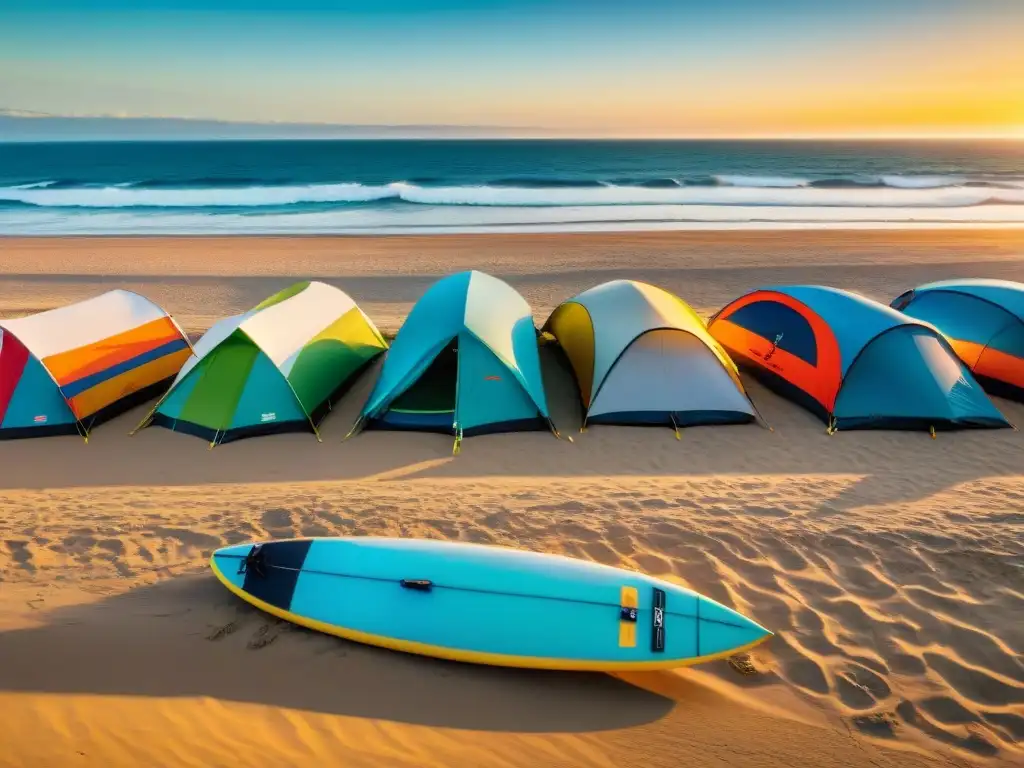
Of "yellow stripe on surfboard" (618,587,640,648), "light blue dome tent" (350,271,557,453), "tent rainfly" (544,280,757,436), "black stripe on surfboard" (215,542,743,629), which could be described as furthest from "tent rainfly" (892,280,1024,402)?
"yellow stripe on surfboard" (618,587,640,648)

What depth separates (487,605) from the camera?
15.4 feet

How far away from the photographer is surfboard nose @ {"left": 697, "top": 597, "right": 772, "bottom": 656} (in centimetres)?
446

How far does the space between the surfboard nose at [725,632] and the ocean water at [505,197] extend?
996 inches

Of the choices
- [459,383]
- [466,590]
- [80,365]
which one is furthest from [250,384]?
[466,590]

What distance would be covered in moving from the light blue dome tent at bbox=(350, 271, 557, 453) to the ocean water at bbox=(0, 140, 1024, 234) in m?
20.2

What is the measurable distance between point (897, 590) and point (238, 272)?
1782 cm

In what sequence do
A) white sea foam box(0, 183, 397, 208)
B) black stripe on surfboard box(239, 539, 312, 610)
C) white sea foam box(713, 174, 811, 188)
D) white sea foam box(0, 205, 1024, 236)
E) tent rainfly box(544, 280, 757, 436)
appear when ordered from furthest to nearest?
white sea foam box(713, 174, 811, 188), white sea foam box(0, 183, 397, 208), white sea foam box(0, 205, 1024, 236), tent rainfly box(544, 280, 757, 436), black stripe on surfboard box(239, 539, 312, 610)

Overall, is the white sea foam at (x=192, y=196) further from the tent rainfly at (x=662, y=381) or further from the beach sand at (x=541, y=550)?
the beach sand at (x=541, y=550)

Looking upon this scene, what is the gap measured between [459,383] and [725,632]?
481 centimetres

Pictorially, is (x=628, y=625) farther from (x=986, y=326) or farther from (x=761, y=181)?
(x=761, y=181)

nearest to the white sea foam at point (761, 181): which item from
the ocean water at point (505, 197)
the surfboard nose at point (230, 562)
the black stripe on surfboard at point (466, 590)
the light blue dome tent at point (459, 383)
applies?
the ocean water at point (505, 197)

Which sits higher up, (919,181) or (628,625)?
(919,181)

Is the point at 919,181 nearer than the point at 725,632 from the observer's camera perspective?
No

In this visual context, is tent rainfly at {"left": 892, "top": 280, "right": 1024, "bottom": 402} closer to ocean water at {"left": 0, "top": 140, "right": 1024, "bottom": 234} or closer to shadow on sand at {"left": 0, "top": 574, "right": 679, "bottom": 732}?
shadow on sand at {"left": 0, "top": 574, "right": 679, "bottom": 732}
